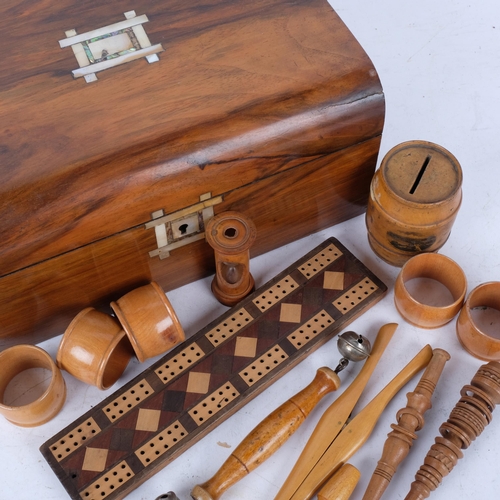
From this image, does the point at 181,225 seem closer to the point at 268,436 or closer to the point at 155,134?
the point at 155,134

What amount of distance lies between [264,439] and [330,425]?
0.14m

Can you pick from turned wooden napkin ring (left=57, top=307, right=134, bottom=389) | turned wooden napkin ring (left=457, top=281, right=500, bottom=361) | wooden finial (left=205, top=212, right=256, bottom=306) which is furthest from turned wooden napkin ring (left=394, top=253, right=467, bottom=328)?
→ turned wooden napkin ring (left=57, top=307, right=134, bottom=389)

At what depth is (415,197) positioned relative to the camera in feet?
5.26

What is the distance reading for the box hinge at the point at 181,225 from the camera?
1601 millimetres

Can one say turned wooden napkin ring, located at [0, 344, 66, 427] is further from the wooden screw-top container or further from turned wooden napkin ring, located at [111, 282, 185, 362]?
the wooden screw-top container

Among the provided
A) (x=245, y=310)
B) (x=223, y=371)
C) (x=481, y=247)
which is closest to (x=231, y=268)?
(x=245, y=310)

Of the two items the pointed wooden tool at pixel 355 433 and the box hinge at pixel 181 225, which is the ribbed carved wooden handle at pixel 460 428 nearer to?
the pointed wooden tool at pixel 355 433

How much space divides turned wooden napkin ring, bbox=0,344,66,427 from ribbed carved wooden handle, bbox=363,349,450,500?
2.03 ft

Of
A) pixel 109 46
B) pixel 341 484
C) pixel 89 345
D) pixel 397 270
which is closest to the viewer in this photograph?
pixel 341 484

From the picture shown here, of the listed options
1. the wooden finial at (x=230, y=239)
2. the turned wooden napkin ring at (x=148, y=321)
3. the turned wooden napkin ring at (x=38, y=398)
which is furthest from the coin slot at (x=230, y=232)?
the turned wooden napkin ring at (x=38, y=398)

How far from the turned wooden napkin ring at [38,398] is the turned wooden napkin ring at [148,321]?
161 millimetres

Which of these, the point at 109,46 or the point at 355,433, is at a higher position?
the point at 109,46

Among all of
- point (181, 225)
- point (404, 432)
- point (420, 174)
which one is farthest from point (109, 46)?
point (404, 432)

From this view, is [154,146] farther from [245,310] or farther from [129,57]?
[245,310]
